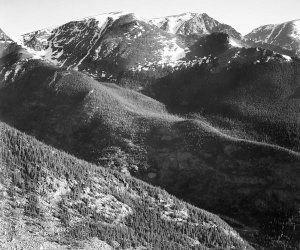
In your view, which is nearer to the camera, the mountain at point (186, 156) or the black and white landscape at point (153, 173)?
the black and white landscape at point (153, 173)

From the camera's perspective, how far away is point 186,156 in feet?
466

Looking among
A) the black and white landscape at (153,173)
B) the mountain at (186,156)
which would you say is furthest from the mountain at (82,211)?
the mountain at (186,156)

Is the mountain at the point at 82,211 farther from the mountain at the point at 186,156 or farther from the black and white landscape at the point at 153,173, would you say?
the mountain at the point at 186,156

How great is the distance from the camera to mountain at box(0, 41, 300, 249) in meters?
117

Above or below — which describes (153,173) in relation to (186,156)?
below

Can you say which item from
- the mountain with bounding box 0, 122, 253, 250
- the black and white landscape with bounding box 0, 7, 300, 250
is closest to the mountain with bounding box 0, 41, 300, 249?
the black and white landscape with bounding box 0, 7, 300, 250

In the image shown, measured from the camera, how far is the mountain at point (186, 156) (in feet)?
385

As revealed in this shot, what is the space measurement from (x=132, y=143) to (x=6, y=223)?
3424 inches

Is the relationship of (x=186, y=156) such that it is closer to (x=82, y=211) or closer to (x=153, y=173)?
(x=153, y=173)

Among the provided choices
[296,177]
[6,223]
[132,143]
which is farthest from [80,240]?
[132,143]

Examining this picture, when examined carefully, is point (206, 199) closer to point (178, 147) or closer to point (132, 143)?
point (178, 147)

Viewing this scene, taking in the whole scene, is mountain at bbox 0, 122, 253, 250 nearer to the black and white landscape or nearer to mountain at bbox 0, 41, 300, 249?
the black and white landscape

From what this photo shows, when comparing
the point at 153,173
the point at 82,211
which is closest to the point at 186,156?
the point at 153,173

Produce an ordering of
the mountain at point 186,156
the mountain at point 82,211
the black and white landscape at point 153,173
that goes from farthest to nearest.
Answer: the mountain at point 186,156, the black and white landscape at point 153,173, the mountain at point 82,211
